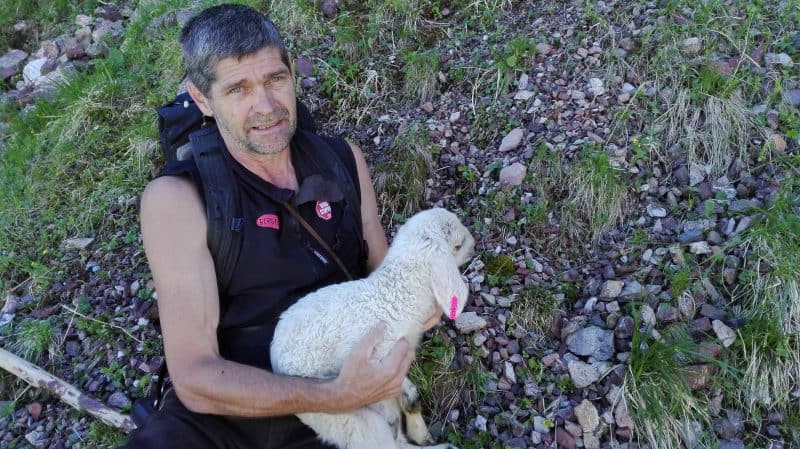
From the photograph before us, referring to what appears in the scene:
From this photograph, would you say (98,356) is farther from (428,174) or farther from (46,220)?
(428,174)

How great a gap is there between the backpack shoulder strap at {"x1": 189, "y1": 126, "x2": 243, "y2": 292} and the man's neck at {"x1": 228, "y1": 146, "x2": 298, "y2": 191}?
0.19 meters

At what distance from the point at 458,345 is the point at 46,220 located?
13.0ft

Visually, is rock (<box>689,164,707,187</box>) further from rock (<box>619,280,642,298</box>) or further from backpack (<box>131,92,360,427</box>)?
backpack (<box>131,92,360,427</box>)

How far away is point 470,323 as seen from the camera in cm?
452

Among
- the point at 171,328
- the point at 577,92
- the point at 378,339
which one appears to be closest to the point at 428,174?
the point at 577,92

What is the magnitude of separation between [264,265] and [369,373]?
83 centimetres

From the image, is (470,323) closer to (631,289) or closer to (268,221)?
(631,289)

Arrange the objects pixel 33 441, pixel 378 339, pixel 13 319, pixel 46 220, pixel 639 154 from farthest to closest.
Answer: pixel 46 220
pixel 13 319
pixel 639 154
pixel 33 441
pixel 378 339

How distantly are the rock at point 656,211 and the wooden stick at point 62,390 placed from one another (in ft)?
12.4

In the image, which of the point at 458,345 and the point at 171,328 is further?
the point at 458,345

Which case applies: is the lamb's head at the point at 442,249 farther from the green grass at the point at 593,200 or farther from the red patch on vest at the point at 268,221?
the green grass at the point at 593,200

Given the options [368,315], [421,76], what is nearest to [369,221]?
[368,315]

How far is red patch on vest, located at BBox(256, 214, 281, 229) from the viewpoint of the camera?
356 centimetres

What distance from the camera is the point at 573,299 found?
4547 mm
